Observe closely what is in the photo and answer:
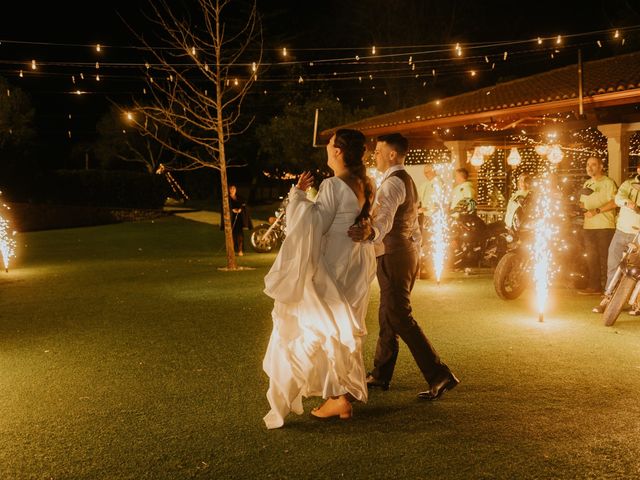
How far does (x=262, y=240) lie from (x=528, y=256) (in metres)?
8.21

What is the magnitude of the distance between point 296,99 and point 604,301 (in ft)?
105

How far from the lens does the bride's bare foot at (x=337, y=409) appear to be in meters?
4.62

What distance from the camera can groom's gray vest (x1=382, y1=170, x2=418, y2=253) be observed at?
16.7 ft

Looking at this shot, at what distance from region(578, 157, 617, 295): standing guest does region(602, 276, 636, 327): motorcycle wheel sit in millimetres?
1866

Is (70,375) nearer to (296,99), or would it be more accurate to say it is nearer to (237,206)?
(237,206)

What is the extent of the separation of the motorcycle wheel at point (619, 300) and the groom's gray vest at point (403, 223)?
142 inches

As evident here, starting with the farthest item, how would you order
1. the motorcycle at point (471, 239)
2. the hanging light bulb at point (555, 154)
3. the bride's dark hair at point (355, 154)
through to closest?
1. the hanging light bulb at point (555, 154)
2. the motorcycle at point (471, 239)
3. the bride's dark hair at point (355, 154)

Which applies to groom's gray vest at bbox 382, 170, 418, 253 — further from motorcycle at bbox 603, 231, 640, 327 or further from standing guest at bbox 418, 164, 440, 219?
standing guest at bbox 418, 164, 440, 219

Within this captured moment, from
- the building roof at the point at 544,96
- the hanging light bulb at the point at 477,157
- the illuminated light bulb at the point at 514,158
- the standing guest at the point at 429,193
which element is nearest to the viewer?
the building roof at the point at 544,96

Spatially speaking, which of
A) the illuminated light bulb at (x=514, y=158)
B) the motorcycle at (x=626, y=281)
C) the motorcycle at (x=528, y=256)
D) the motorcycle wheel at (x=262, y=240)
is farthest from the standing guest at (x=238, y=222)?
the motorcycle at (x=626, y=281)

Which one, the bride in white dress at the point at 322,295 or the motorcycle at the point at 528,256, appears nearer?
the bride in white dress at the point at 322,295

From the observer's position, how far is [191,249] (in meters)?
18.2

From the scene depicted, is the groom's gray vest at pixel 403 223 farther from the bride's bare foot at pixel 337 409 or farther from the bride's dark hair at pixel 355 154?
the bride's bare foot at pixel 337 409

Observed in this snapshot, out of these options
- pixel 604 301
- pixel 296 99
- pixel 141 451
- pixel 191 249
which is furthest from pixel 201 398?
pixel 296 99
